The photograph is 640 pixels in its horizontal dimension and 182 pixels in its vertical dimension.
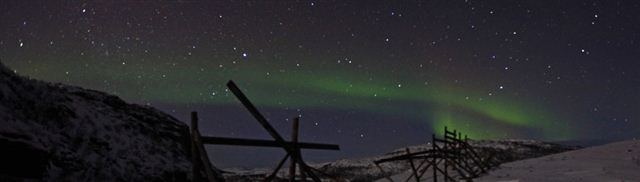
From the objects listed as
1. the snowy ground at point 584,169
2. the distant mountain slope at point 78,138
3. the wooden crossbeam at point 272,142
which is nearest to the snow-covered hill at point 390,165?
the snowy ground at point 584,169

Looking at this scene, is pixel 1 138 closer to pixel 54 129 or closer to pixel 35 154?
pixel 35 154

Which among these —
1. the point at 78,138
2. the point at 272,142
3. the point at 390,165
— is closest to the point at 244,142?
the point at 272,142

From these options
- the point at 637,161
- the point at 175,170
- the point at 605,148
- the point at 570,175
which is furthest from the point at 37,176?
the point at 605,148

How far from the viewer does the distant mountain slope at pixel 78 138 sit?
8625 mm

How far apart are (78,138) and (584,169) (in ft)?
71.4

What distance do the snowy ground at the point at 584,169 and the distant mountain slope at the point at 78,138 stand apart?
623 inches

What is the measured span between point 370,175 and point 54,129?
121ft

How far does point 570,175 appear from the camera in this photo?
67.3 ft

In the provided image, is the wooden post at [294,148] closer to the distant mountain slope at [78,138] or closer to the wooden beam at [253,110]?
the wooden beam at [253,110]

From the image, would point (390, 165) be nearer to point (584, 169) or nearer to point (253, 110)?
point (584, 169)

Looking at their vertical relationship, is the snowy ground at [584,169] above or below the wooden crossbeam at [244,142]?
below

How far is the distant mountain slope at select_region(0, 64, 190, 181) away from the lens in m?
8.62

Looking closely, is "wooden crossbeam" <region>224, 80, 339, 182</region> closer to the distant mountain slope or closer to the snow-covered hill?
the distant mountain slope

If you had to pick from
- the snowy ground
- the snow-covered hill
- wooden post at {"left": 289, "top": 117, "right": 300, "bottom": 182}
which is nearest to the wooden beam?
wooden post at {"left": 289, "top": 117, "right": 300, "bottom": 182}
